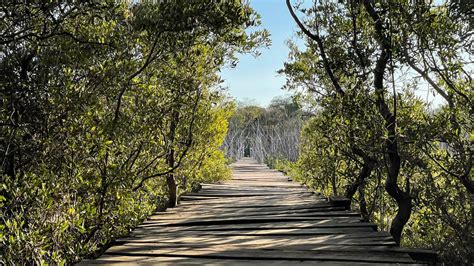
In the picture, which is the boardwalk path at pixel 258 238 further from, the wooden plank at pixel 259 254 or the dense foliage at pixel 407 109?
the dense foliage at pixel 407 109

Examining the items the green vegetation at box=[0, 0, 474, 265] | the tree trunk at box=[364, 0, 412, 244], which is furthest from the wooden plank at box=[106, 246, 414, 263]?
the tree trunk at box=[364, 0, 412, 244]

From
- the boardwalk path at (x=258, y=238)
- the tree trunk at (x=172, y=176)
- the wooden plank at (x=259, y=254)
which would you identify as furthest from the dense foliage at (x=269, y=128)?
the wooden plank at (x=259, y=254)

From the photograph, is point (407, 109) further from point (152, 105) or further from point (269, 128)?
point (269, 128)

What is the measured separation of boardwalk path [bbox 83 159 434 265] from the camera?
3117mm

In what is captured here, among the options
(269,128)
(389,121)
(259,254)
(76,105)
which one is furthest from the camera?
(269,128)

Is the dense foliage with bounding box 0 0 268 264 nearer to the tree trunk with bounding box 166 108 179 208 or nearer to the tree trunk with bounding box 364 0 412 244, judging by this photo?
the tree trunk with bounding box 364 0 412 244

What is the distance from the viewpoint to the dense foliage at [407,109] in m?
3.72

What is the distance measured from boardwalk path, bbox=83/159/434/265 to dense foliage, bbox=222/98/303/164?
30630 mm

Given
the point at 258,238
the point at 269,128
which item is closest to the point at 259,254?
the point at 258,238

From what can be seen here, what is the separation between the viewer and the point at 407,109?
4.58m

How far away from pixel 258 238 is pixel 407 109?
2.42 m

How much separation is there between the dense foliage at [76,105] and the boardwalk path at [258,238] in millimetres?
488

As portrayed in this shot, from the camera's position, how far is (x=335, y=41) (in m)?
4.83

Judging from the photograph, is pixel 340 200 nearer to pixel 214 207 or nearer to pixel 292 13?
pixel 214 207
